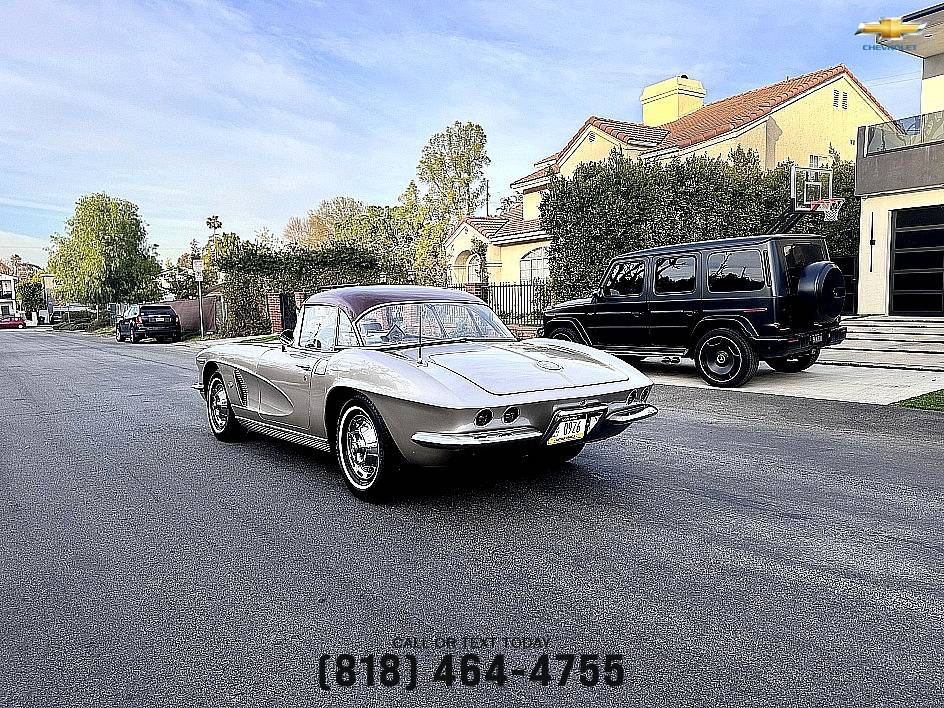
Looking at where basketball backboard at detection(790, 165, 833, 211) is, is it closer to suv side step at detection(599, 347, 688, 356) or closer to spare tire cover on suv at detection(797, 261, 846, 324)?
spare tire cover on suv at detection(797, 261, 846, 324)

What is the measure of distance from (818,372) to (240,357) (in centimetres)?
950

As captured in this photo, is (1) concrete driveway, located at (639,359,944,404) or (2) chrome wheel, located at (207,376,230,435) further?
(1) concrete driveway, located at (639,359,944,404)

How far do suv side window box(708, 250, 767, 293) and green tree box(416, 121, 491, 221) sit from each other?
128 ft

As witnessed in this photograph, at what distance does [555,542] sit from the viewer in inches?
171

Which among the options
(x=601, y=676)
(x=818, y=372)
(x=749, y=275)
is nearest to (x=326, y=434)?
(x=601, y=676)

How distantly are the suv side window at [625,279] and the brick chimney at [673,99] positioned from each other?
83.5 ft

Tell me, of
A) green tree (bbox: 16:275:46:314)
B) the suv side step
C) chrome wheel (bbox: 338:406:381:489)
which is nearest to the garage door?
the suv side step

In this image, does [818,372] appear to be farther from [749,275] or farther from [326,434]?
Result: [326,434]

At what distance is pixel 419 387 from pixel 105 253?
173ft

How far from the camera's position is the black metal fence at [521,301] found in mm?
21578

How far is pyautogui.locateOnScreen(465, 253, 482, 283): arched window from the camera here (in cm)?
3706

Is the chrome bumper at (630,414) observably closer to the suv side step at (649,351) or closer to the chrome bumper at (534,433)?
the chrome bumper at (534,433)

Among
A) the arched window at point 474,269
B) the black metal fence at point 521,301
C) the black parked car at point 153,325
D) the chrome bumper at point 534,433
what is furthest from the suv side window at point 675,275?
the arched window at point 474,269

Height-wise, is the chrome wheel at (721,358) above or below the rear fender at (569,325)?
below
